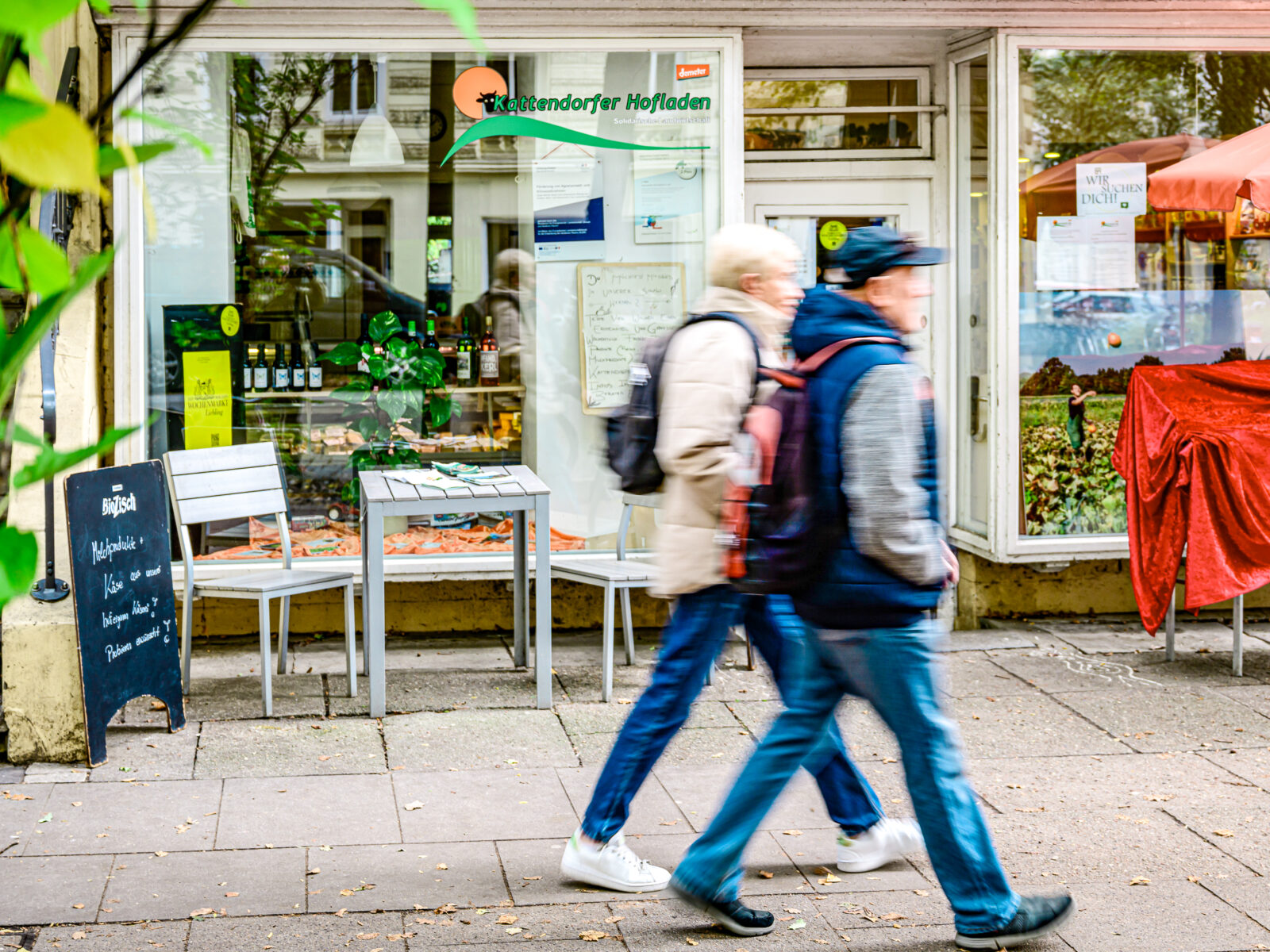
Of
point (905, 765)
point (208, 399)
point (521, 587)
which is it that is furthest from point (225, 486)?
point (905, 765)

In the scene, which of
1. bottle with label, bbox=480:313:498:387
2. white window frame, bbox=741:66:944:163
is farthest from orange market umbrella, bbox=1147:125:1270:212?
bottle with label, bbox=480:313:498:387

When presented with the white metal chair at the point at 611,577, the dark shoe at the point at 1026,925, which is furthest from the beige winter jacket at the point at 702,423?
the white metal chair at the point at 611,577

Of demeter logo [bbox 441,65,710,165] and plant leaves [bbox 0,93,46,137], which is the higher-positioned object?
demeter logo [bbox 441,65,710,165]

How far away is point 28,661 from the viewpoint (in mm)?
5004

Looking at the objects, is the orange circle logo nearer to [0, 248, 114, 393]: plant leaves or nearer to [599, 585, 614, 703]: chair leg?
[599, 585, 614, 703]: chair leg

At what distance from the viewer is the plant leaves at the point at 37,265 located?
1.07 metres

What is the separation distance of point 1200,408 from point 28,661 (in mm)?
5219

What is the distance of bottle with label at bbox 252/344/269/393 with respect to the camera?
7184 mm

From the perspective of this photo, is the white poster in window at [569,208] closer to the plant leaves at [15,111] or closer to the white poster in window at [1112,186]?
the white poster in window at [1112,186]

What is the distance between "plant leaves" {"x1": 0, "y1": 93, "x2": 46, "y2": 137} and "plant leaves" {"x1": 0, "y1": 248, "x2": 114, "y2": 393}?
0.11m

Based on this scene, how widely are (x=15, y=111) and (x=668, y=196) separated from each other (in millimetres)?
6302

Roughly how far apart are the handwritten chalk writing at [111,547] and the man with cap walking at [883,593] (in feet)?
9.05

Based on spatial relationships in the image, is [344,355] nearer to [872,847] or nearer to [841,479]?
[872,847]

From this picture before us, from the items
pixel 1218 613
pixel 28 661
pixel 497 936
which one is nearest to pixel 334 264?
pixel 28 661
